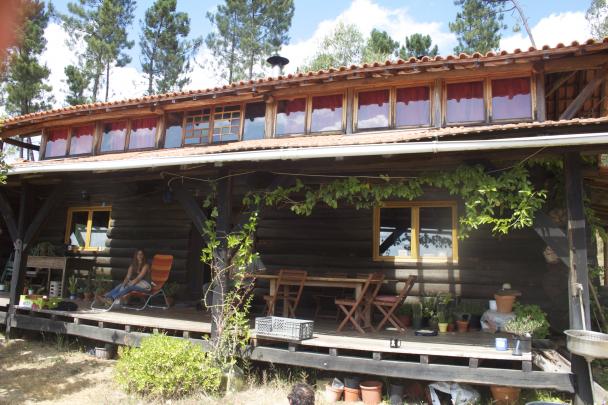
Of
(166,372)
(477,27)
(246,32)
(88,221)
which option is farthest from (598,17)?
(166,372)

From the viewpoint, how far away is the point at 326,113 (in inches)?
319

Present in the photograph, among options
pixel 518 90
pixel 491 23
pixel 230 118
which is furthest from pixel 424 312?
pixel 491 23

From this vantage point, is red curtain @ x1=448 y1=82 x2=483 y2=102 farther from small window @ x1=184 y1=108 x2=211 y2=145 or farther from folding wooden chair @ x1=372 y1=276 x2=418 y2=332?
small window @ x1=184 y1=108 x2=211 y2=145

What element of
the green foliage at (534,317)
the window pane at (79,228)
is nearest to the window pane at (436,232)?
the green foliage at (534,317)

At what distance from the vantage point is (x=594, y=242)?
313 inches

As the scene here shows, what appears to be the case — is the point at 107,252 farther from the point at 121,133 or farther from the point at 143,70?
the point at 143,70

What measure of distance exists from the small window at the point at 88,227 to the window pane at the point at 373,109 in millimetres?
6409

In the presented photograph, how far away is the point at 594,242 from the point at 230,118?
6.93m

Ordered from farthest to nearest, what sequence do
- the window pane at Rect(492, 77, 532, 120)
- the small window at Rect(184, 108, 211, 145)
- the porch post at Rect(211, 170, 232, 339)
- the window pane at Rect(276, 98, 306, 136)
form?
1. the small window at Rect(184, 108, 211, 145)
2. the window pane at Rect(276, 98, 306, 136)
3. the window pane at Rect(492, 77, 532, 120)
4. the porch post at Rect(211, 170, 232, 339)

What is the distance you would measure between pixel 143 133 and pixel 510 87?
716cm

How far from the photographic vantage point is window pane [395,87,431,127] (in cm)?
749

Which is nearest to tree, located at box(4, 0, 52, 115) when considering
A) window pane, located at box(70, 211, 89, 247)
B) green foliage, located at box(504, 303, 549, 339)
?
window pane, located at box(70, 211, 89, 247)

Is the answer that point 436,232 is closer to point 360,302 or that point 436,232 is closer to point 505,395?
point 360,302

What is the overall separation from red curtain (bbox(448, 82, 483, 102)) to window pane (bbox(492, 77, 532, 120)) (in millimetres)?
218
